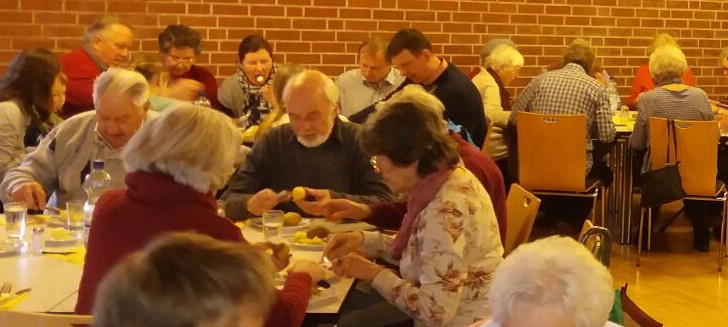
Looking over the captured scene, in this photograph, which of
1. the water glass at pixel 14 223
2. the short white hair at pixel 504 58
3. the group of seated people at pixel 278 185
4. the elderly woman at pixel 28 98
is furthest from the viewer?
the short white hair at pixel 504 58

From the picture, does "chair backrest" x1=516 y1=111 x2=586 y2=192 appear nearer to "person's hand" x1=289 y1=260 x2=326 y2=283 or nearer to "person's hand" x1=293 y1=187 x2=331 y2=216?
"person's hand" x1=293 y1=187 x2=331 y2=216

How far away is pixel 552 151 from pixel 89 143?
3.07m

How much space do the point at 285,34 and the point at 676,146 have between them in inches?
111

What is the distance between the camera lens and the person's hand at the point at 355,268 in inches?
115

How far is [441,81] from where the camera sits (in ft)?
19.7

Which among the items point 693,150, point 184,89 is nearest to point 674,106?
point 693,150

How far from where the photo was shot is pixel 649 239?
6.54m

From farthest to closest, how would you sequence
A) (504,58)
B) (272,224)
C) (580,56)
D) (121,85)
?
(504,58), (580,56), (121,85), (272,224)

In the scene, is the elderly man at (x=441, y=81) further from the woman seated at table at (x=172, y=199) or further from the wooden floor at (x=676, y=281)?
the woman seated at table at (x=172, y=199)

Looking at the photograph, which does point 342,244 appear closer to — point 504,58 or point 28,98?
point 28,98

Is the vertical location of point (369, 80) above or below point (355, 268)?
above

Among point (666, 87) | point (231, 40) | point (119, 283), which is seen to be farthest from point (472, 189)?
point (231, 40)

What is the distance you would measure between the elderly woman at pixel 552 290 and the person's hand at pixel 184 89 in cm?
421

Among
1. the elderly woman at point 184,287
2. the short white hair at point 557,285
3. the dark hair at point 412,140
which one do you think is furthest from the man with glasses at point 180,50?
the elderly woman at point 184,287
